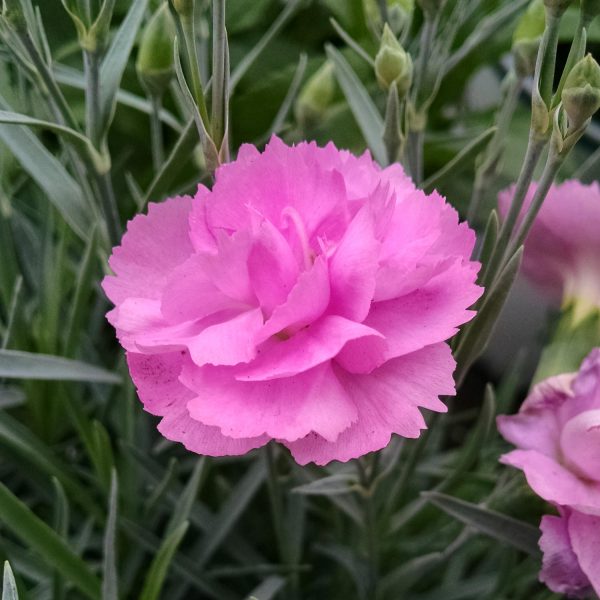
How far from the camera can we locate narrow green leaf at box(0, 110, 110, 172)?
294mm

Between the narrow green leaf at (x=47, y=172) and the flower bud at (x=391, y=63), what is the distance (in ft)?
0.53

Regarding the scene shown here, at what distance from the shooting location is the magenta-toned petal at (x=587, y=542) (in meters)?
0.29

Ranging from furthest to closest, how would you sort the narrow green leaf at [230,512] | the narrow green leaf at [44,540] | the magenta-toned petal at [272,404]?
the narrow green leaf at [230,512] < the narrow green leaf at [44,540] < the magenta-toned petal at [272,404]

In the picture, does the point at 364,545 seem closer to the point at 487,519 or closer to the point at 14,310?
the point at 487,519

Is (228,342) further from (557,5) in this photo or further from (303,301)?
(557,5)

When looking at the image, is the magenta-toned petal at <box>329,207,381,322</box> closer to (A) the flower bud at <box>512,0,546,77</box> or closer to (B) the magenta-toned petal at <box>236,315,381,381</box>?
(B) the magenta-toned petal at <box>236,315,381,381</box>

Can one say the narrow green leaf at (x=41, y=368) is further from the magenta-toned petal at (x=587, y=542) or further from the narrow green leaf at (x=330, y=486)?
the magenta-toned petal at (x=587, y=542)

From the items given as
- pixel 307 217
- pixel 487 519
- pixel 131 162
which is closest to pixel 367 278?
pixel 307 217

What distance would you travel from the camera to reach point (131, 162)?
0.69 m

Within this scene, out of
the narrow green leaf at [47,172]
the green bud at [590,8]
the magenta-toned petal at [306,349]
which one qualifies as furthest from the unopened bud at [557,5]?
the narrow green leaf at [47,172]

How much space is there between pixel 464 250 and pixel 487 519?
0.46 ft

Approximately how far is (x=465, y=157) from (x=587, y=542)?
175mm

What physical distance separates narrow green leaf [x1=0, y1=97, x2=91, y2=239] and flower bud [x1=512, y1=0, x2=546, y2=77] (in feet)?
0.71

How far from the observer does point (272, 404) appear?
23 cm
